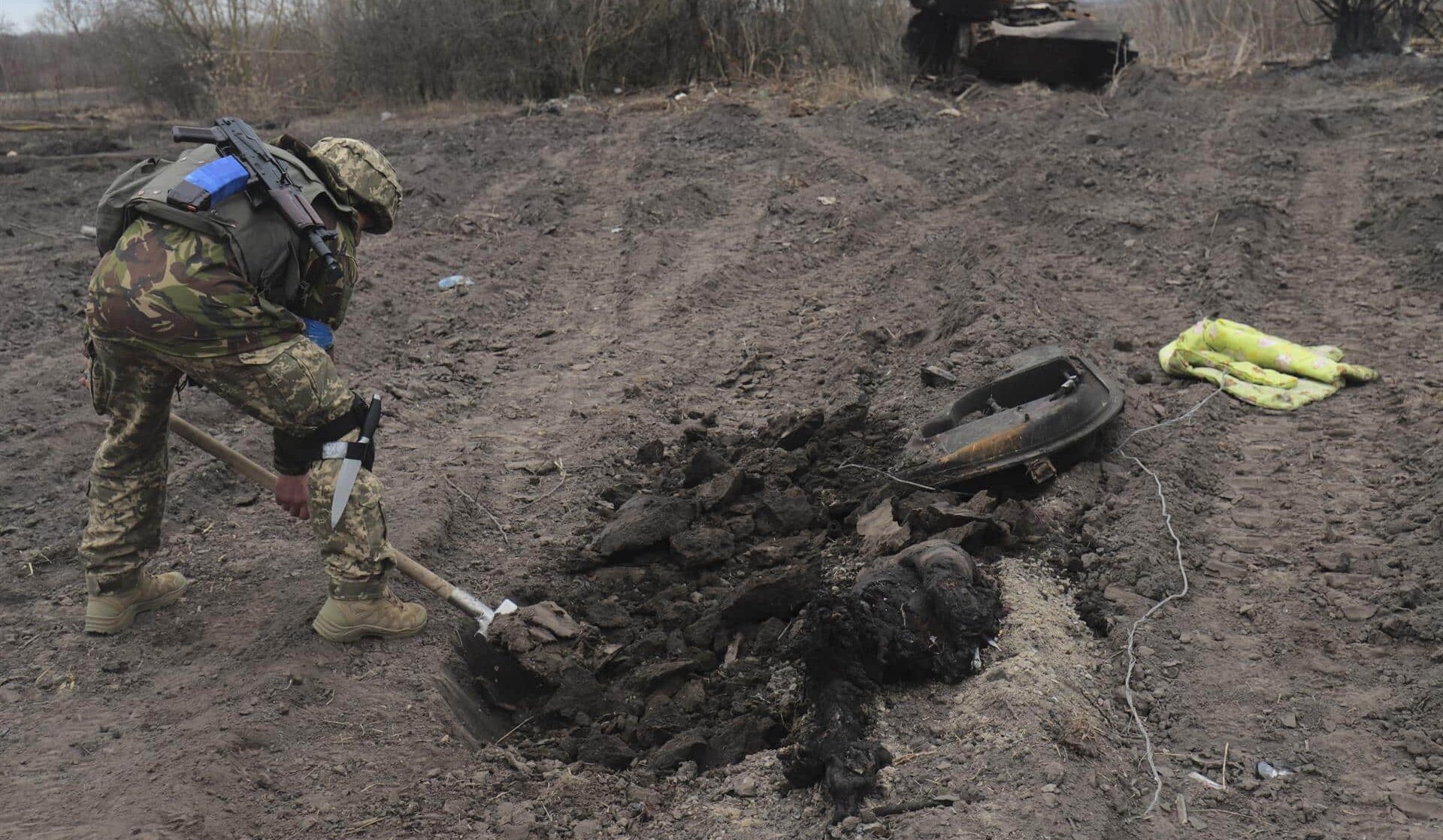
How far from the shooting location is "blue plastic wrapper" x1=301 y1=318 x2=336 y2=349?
359cm

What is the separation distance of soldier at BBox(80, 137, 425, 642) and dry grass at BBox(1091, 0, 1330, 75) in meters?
13.8

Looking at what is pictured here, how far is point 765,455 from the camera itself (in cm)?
505

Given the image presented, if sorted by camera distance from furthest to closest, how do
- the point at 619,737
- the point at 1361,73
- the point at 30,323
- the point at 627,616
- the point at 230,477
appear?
the point at 1361,73
the point at 30,323
the point at 230,477
the point at 627,616
the point at 619,737

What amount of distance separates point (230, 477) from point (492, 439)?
122cm

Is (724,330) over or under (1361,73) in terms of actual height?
under

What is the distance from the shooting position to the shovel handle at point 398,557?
3.85 m

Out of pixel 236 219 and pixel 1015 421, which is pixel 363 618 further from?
pixel 1015 421

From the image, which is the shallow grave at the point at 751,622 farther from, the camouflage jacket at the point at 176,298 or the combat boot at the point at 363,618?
the camouflage jacket at the point at 176,298

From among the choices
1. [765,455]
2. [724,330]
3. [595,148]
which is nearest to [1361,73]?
[595,148]

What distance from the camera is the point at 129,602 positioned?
391 cm

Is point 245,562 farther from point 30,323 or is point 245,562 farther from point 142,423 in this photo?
point 30,323

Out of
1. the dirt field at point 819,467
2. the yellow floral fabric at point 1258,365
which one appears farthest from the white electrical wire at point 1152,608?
the yellow floral fabric at point 1258,365

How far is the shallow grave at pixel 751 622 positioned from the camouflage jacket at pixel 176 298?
1293 millimetres

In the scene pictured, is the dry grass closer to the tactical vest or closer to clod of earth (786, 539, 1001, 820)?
clod of earth (786, 539, 1001, 820)
